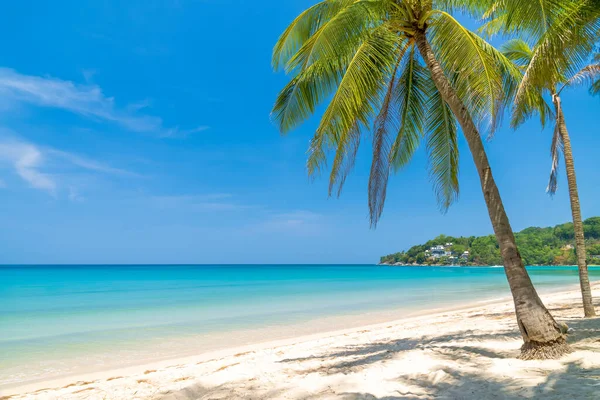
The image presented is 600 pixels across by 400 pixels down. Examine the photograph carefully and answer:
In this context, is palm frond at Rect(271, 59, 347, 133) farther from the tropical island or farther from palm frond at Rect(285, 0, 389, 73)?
the tropical island

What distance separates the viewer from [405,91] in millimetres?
6242

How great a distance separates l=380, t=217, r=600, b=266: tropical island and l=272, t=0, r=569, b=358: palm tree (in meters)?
70.9

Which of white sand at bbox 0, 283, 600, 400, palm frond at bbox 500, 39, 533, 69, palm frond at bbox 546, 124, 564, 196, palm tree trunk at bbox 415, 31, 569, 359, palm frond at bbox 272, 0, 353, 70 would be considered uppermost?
palm frond at bbox 500, 39, 533, 69

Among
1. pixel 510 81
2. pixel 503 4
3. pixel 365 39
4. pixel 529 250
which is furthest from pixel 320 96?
pixel 529 250

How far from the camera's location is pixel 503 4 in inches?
178

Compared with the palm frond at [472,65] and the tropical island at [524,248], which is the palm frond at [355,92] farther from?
the tropical island at [524,248]

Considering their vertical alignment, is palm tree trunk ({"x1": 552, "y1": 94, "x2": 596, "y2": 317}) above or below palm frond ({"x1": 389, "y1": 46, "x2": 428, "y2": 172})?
below

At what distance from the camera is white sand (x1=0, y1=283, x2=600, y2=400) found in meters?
3.17

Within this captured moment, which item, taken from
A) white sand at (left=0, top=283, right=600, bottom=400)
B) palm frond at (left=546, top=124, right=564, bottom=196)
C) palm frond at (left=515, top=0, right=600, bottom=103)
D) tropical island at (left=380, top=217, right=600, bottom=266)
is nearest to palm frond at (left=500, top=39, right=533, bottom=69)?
palm frond at (left=546, top=124, right=564, bottom=196)

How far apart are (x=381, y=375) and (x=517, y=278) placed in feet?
5.73

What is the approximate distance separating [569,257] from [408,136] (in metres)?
78.8

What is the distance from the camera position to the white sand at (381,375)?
317 cm

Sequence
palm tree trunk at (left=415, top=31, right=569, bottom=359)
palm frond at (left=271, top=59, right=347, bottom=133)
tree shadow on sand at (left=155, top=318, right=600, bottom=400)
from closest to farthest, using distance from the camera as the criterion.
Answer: tree shadow on sand at (left=155, top=318, right=600, bottom=400)
palm tree trunk at (left=415, top=31, right=569, bottom=359)
palm frond at (left=271, top=59, right=347, bottom=133)

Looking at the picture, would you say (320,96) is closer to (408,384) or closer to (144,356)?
(408,384)
